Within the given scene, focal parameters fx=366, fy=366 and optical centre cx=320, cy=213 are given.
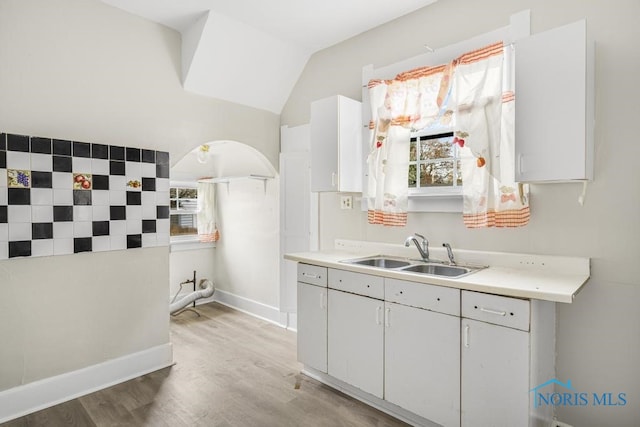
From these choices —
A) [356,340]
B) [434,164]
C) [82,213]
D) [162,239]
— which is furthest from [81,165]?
[434,164]

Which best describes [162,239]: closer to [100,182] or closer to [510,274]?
[100,182]

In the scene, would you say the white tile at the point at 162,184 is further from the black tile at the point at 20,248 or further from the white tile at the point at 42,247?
the black tile at the point at 20,248

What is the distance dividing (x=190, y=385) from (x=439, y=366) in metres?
1.77

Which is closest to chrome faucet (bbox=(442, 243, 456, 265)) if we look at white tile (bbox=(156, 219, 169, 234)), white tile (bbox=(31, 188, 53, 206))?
white tile (bbox=(156, 219, 169, 234))

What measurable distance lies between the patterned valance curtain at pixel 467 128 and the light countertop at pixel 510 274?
26cm

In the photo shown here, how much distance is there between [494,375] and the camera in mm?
1775

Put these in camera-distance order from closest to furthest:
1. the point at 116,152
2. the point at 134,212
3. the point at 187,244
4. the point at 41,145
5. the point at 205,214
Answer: the point at 41,145 < the point at 116,152 < the point at 134,212 < the point at 187,244 < the point at 205,214

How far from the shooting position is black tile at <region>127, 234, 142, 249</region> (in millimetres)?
2766

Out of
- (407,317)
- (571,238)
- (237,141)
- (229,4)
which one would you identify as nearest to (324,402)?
(407,317)

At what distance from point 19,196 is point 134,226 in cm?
72

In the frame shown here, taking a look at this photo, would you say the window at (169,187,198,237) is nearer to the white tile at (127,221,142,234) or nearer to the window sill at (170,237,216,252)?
the window sill at (170,237,216,252)

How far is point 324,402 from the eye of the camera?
2.43 m

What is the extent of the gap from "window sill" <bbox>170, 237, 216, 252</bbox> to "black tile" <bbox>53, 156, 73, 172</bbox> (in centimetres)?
226

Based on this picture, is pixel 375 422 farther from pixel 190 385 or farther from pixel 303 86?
pixel 303 86
